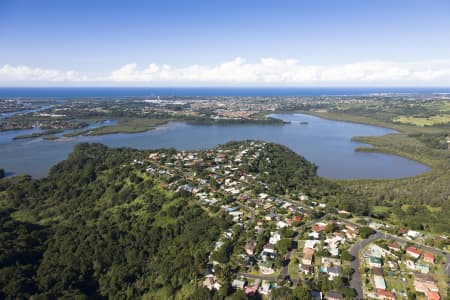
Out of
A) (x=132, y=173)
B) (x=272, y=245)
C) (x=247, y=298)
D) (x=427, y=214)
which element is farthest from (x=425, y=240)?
(x=132, y=173)

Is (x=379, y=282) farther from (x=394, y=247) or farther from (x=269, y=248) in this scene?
(x=269, y=248)

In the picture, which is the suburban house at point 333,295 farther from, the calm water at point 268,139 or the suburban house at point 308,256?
the calm water at point 268,139

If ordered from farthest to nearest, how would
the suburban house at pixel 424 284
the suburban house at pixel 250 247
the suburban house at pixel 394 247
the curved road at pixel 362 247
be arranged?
the suburban house at pixel 250 247
the suburban house at pixel 394 247
the curved road at pixel 362 247
the suburban house at pixel 424 284

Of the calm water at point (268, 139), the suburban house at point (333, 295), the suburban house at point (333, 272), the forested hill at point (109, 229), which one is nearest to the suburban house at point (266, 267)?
the suburban house at point (333, 272)

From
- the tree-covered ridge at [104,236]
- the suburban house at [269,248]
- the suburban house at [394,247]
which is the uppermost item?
the suburban house at [394,247]

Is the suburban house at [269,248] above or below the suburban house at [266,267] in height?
above

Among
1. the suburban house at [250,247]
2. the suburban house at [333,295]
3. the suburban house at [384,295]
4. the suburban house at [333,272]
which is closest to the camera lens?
the suburban house at [384,295]

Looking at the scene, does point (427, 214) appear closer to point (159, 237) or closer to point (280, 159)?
point (280, 159)

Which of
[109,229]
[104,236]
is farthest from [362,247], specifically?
[109,229]
